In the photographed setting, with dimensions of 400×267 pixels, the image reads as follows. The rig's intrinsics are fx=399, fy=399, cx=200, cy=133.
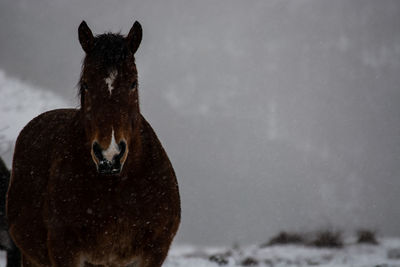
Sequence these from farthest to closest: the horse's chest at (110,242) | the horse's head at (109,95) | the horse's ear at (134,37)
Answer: the horse's ear at (134,37), the horse's chest at (110,242), the horse's head at (109,95)

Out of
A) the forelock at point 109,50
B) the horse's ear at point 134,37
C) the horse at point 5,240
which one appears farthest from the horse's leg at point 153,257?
the horse at point 5,240

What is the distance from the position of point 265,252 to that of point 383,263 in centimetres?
A: 371

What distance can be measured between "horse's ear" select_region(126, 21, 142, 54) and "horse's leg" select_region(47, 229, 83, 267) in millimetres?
1665

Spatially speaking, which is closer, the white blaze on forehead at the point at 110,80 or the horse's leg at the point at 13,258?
the white blaze on forehead at the point at 110,80

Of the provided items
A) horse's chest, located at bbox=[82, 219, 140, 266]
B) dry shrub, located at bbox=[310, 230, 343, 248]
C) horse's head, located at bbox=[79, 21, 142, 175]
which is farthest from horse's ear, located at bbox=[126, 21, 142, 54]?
dry shrub, located at bbox=[310, 230, 343, 248]

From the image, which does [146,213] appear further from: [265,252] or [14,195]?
[265,252]

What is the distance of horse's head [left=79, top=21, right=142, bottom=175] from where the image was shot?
284cm

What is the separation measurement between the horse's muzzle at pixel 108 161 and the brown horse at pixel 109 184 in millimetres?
14

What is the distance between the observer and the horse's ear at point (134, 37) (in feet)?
11.6

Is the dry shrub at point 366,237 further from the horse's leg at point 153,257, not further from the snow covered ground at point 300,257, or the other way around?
the horse's leg at point 153,257

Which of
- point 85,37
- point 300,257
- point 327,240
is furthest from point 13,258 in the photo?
point 327,240

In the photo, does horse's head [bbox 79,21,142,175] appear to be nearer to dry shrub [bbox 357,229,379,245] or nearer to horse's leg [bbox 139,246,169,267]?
horse's leg [bbox 139,246,169,267]

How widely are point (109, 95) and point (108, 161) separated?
1.95 feet

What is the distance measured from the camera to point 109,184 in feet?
10.8
